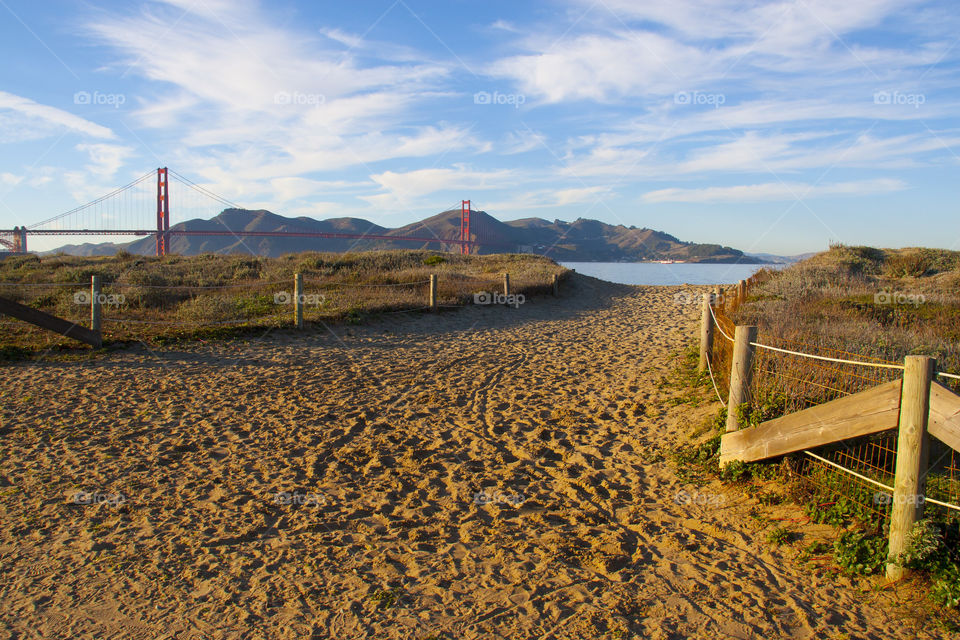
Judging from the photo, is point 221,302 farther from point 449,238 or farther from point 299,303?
point 449,238

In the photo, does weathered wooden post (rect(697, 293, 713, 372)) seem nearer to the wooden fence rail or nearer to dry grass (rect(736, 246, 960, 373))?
dry grass (rect(736, 246, 960, 373))

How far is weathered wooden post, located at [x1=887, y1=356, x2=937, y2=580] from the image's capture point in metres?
3.01

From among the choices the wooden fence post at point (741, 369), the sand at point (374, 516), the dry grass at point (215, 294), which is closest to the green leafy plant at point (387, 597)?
the sand at point (374, 516)

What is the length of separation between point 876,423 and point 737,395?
5.20 feet

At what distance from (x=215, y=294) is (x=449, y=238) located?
34169 millimetres

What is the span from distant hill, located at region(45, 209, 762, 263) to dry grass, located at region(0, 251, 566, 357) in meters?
10.7

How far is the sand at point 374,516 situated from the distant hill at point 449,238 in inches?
999

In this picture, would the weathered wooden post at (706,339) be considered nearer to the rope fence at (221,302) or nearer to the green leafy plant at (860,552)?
the green leafy plant at (860,552)

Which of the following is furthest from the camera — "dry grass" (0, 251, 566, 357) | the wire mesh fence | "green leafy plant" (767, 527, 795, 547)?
"dry grass" (0, 251, 566, 357)

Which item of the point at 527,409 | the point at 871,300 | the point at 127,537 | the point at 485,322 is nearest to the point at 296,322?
the point at 485,322

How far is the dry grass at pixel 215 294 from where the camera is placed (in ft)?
33.7

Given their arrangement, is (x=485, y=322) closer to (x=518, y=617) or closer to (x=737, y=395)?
(x=737, y=395)

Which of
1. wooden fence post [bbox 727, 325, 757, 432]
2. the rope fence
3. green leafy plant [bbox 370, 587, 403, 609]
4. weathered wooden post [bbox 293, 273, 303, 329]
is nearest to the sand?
green leafy plant [bbox 370, 587, 403, 609]

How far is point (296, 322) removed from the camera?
36.4 feet
